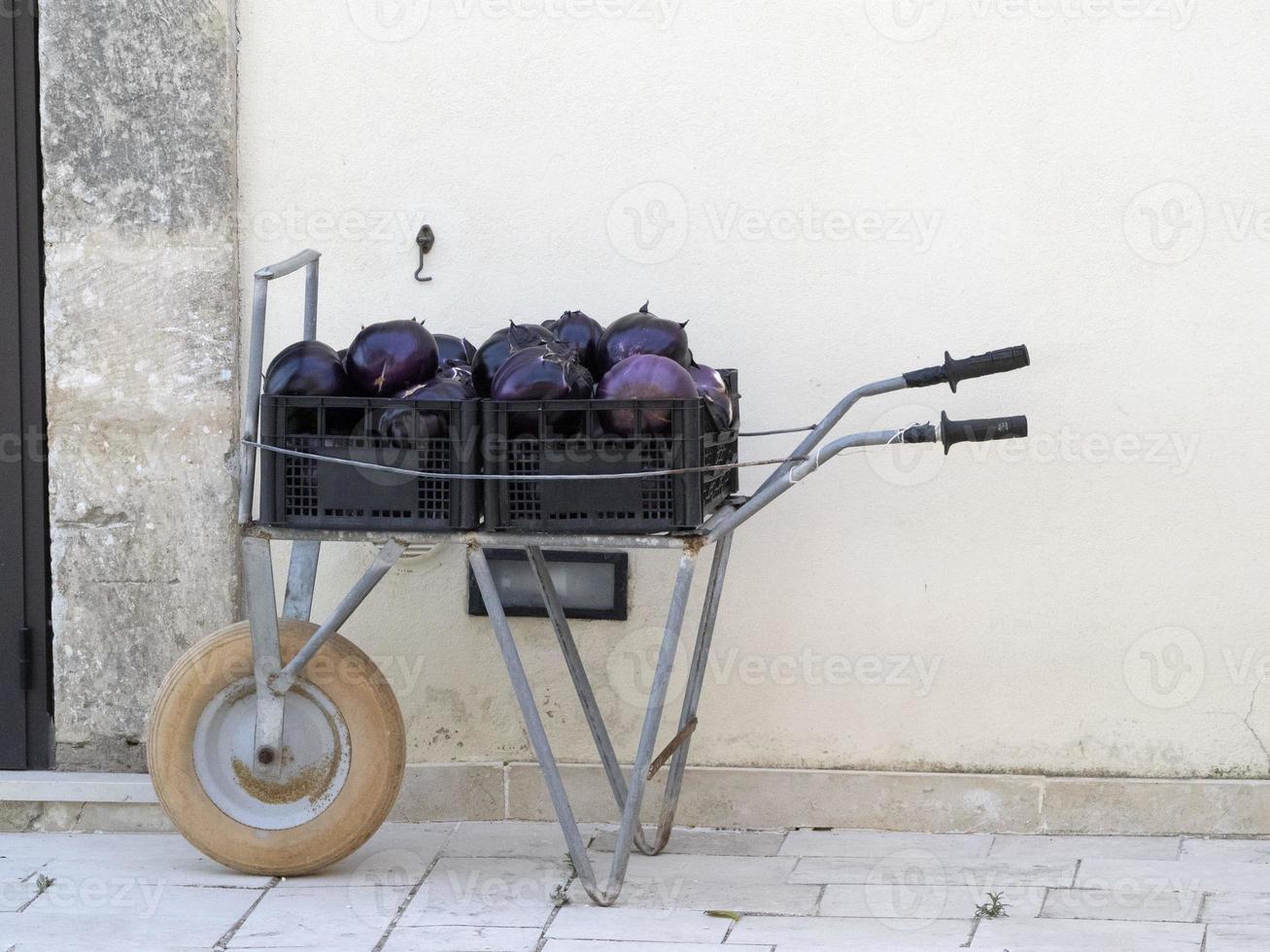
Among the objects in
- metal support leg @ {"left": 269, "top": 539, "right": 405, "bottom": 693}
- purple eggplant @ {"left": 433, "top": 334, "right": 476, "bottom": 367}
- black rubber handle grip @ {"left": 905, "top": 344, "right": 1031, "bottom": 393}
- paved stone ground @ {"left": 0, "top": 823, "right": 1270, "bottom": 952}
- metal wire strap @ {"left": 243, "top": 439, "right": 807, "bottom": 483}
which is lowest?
paved stone ground @ {"left": 0, "top": 823, "right": 1270, "bottom": 952}

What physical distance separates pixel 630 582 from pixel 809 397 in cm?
72

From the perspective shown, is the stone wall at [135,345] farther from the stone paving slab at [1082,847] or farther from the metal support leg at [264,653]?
the stone paving slab at [1082,847]

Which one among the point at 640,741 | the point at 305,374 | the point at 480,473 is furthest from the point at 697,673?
the point at 305,374

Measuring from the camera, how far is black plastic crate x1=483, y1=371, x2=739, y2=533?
3289 millimetres

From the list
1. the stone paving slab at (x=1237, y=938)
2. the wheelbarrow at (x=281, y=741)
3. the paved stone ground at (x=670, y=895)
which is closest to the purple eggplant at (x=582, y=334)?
the wheelbarrow at (x=281, y=741)

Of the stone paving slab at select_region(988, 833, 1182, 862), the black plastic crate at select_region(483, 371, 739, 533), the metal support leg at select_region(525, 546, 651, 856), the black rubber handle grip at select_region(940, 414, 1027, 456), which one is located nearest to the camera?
the black rubber handle grip at select_region(940, 414, 1027, 456)

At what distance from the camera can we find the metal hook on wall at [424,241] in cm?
420

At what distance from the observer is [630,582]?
4.25 meters

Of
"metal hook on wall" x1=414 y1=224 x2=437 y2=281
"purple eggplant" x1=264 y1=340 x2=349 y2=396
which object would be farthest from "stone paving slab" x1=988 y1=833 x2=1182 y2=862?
"metal hook on wall" x1=414 y1=224 x2=437 y2=281

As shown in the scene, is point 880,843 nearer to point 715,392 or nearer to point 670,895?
point 670,895

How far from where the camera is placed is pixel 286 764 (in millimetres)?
3684

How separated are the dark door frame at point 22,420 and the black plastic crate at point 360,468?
1.22m

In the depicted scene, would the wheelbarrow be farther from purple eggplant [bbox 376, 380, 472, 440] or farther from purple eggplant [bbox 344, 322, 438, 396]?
purple eggplant [bbox 376, 380, 472, 440]

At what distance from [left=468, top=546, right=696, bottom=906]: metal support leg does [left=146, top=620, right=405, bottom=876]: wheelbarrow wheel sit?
1.36 feet
